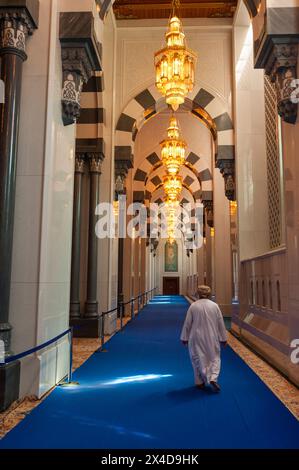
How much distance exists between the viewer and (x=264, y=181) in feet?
26.5

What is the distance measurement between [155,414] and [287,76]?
3.60 metres

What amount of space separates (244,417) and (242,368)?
2.00m

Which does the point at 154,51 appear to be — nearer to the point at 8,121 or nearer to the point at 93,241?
the point at 93,241

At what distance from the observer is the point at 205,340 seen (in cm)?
414

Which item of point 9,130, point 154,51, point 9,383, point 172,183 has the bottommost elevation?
point 9,383

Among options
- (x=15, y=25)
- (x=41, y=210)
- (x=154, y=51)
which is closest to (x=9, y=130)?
(x=41, y=210)

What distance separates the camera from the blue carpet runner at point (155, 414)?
8.84ft

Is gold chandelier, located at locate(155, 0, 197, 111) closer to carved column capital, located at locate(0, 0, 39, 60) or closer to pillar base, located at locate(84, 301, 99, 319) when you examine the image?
carved column capital, located at locate(0, 0, 39, 60)

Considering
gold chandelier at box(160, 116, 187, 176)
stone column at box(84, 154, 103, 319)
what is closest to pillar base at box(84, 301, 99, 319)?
stone column at box(84, 154, 103, 319)

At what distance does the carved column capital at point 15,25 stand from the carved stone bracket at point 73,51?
1.51ft

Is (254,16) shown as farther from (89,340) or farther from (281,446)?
(89,340)

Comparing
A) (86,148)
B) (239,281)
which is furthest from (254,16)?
(239,281)

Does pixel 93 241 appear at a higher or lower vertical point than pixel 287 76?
lower

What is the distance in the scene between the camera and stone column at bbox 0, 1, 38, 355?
3.64 meters
